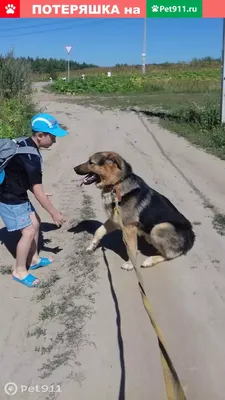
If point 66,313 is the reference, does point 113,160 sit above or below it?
above

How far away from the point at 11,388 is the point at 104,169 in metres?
2.49

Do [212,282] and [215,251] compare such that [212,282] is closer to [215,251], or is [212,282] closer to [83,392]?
[215,251]

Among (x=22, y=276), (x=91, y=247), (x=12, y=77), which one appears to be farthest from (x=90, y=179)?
(x=12, y=77)

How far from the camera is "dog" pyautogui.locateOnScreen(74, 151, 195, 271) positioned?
484 cm

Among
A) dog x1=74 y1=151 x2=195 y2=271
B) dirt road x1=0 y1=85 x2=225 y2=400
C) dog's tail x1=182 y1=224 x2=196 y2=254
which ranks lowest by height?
dirt road x1=0 y1=85 x2=225 y2=400

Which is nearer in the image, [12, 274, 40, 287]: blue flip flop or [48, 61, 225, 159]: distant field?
[12, 274, 40, 287]: blue flip flop

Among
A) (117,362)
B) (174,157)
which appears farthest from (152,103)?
(117,362)

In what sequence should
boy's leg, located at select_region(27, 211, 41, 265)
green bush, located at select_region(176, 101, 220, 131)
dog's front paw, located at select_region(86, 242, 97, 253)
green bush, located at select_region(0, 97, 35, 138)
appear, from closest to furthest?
boy's leg, located at select_region(27, 211, 41, 265), dog's front paw, located at select_region(86, 242, 97, 253), green bush, located at select_region(0, 97, 35, 138), green bush, located at select_region(176, 101, 220, 131)

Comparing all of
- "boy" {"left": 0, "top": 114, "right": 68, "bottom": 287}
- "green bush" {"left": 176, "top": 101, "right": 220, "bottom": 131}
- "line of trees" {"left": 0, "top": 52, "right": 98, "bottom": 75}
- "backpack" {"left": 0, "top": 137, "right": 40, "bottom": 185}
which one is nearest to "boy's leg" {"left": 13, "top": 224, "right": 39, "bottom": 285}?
"boy" {"left": 0, "top": 114, "right": 68, "bottom": 287}

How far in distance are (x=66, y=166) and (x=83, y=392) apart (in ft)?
23.2

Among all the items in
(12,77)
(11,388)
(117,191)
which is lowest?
(11,388)

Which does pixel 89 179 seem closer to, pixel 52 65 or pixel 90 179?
pixel 90 179

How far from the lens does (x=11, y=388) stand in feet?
10.3

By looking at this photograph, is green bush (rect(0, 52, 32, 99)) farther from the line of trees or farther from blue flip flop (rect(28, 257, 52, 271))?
the line of trees
